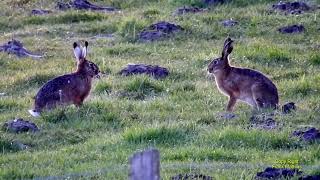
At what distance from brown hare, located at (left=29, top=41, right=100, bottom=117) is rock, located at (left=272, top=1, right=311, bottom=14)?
8.61 meters

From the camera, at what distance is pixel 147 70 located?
1449 cm


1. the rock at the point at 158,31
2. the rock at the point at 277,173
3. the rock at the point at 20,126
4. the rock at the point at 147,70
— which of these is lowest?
the rock at the point at 158,31

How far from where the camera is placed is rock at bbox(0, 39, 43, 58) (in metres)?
16.7

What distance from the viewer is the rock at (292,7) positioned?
67.3 feet

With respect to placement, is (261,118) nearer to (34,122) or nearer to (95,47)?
(34,122)

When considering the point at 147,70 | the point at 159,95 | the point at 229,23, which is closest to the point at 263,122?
the point at 159,95

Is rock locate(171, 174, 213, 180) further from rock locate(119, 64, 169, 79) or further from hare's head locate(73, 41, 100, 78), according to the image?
Result: rock locate(119, 64, 169, 79)

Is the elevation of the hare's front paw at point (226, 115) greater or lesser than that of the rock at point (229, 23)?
greater

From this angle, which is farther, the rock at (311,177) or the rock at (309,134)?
the rock at (309,134)

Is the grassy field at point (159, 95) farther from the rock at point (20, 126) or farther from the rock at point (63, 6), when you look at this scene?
the rock at point (63, 6)

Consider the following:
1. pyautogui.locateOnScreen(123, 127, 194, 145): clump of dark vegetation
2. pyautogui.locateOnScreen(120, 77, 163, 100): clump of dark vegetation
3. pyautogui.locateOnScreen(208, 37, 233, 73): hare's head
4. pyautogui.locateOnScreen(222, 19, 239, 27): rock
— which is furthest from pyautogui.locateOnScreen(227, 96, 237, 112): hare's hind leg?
pyautogui.locateOnScreen(222, 19, 239, 27): rock

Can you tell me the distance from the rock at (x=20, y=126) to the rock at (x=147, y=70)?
3.85 m

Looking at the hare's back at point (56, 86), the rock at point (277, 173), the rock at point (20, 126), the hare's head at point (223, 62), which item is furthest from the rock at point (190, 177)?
the hare's head at point (223, 62)

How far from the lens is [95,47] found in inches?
687
